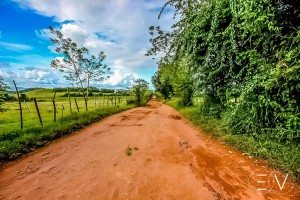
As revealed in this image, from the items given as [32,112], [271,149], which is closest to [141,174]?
[271,149]

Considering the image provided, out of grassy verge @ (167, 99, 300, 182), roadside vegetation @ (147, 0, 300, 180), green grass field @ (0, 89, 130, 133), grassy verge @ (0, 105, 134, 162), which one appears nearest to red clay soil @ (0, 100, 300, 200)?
grassy verge @ (167, 99, 300, 182)

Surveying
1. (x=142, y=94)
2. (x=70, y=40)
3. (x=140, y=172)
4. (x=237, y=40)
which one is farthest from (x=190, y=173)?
(x=142, y=94)

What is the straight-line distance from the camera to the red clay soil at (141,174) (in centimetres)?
309

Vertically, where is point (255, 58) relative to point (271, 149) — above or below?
above

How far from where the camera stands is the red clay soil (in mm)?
3088

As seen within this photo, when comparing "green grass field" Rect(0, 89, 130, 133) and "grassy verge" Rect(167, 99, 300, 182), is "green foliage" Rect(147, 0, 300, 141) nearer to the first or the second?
"grassy verge" Rect(167, 99, 300, 182)

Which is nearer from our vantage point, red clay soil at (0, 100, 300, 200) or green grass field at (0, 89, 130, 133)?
red clay soil at (0, 100, 300, 200)

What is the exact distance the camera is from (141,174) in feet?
12.2

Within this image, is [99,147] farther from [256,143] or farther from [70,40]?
[70,40]

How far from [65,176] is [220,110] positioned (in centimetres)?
Result: 692

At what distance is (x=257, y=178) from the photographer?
359 centimetres

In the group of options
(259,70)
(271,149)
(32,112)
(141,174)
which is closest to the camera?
(141,174)

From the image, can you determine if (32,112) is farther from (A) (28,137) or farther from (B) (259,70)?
(B) (259,70)

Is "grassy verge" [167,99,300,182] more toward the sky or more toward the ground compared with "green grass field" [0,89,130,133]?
more toward the sky
